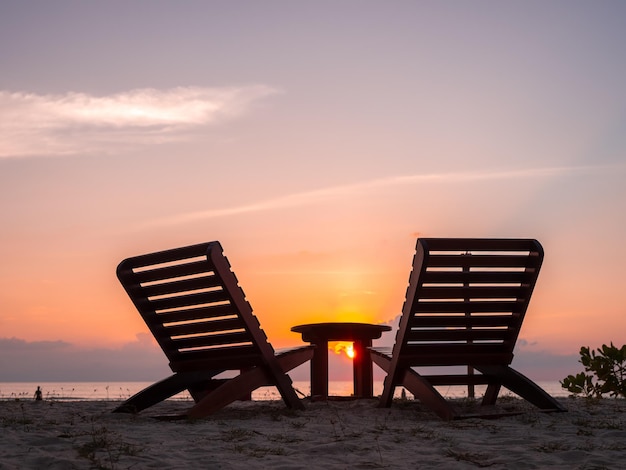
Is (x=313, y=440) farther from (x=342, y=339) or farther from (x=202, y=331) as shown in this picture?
(x=342, y=339)

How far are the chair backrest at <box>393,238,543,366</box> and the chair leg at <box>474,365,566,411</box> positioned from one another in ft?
0.34

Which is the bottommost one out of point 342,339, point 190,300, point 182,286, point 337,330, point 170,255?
point 342,339

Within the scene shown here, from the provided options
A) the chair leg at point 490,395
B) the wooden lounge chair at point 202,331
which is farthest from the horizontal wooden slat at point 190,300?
the chair leg at point 490,395

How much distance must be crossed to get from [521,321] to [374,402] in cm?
220

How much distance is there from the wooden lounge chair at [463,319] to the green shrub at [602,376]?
1.83 metres

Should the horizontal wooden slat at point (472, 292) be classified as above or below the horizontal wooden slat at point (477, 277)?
below

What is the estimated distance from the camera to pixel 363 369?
9805mm

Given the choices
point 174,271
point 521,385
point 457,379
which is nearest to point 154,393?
point 174,271

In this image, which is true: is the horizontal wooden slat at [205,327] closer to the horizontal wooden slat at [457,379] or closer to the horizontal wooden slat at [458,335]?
the horizontal wooden slat at [458,335]

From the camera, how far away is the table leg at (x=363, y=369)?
32.1 feet

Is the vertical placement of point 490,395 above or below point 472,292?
below

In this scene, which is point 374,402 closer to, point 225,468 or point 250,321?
point 250,321

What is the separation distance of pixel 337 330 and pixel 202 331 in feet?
7.65

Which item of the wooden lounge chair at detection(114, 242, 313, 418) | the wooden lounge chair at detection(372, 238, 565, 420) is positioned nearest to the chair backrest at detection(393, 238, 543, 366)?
the wooden lounge chair at detection(372, 238, 565, 420)
